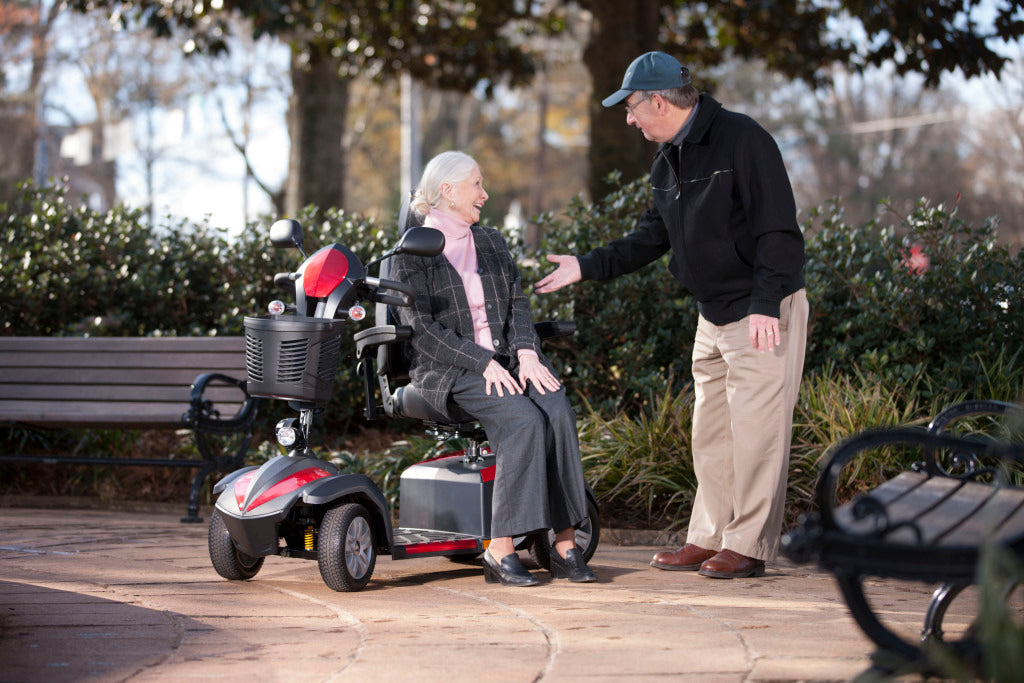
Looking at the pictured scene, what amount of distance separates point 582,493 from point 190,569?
5.58 feet

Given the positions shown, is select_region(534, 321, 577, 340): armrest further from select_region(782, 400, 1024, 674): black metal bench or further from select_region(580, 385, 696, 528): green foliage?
select_region(782, 400, 1024, 674): black metal bench

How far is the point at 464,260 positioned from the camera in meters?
4.79

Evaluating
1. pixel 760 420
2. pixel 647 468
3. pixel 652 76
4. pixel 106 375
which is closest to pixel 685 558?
pixel 760 420

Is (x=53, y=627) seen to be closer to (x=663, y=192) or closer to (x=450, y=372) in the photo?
→ (x=450, y=372)

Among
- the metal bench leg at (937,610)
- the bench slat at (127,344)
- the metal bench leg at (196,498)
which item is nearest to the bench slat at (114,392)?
the bench slat at (127,344)

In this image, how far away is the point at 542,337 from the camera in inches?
197

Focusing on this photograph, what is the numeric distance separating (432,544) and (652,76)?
81.9 inches

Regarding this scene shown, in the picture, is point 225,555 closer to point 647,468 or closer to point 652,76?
point 647,468

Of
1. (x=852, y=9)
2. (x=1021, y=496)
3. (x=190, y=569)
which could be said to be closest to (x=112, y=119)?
(x=852, y=9)

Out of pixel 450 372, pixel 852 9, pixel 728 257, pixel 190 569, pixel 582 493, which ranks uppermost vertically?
pixel 852 9

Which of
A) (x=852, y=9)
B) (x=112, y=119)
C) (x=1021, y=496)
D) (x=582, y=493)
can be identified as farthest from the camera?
(x=112, y=119)

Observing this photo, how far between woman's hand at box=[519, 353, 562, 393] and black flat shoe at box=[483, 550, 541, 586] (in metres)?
0.68

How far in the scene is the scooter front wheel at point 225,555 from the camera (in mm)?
4477

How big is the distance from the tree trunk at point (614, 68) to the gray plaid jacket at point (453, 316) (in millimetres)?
5609
